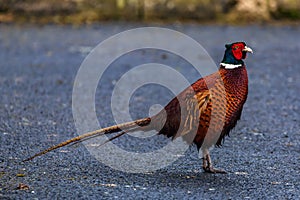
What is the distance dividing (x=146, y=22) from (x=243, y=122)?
8.09 meters

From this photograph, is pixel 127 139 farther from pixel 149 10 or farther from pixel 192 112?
pixel 149 10

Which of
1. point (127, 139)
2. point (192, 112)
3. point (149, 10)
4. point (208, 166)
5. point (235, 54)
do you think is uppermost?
point (235, 54)

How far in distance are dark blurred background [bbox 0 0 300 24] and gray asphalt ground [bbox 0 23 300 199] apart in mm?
1831

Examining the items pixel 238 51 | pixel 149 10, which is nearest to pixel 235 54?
pixel 238 51

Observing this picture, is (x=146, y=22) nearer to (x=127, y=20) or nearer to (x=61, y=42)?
(x=127, y=20)

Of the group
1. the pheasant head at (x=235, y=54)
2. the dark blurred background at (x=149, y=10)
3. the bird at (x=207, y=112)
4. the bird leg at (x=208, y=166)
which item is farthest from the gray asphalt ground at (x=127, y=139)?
the dark blurred background at (x=149, y=10)

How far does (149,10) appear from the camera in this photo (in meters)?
15.1

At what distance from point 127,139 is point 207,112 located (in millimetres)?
1587

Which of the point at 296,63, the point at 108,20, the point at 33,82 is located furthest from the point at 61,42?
the point at 296,63

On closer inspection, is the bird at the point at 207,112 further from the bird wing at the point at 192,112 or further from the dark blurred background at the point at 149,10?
the dark blurred background at the point at 149,10

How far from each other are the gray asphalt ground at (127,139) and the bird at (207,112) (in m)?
0.30

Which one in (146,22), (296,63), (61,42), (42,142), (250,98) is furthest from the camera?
(146,22)

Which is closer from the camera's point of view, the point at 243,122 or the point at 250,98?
the point at 243,122

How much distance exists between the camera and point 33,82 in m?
9.35
